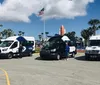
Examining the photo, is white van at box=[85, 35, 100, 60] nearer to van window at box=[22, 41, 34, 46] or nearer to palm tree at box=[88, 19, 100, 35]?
van window at box=[22, 41, 34, 46]

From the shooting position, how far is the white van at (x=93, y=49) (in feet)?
78.9

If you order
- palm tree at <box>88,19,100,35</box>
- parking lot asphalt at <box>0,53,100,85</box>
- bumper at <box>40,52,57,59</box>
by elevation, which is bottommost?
parking lot asphalt at <box>0,53,100,85</box>

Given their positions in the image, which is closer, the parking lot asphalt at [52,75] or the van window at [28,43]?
the parking lot asphalt at [52,75]

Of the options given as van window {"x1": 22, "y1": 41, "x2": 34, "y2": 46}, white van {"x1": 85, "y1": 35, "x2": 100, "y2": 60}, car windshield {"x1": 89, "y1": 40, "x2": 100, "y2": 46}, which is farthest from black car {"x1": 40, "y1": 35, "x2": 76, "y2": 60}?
van window {"x1": 22, "y1": 41, "x2": 34, "y2": 46}

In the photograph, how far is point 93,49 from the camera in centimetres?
2419

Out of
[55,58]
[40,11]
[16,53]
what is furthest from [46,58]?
[40,11]

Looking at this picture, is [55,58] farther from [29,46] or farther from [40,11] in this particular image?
[40,11]

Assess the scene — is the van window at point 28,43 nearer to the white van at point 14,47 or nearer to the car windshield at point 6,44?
the white van at point 14,47

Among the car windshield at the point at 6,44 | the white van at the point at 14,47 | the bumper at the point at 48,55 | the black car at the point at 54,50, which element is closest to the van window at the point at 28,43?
the white van at the point at 14,47

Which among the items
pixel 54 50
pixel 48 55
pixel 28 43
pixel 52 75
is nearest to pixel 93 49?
pixel 54 50

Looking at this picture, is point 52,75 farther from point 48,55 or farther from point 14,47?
point 14,47

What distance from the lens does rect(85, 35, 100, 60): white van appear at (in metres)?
24.0

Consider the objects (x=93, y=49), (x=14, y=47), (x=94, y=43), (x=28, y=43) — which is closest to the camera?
(x=93, y=49)

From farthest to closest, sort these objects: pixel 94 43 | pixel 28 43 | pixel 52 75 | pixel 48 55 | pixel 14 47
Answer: pixel 28 43, pixel 14 47, pixel 94 43, pixel 48 55, pixel 52 75
